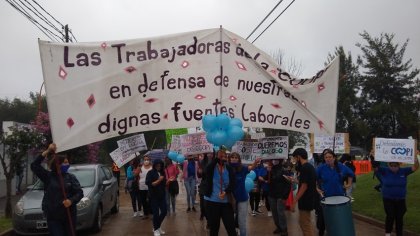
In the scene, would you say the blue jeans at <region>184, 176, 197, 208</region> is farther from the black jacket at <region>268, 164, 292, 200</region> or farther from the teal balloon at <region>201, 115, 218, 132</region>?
the teal balloon at <region>201, 115, 218, 132</region>

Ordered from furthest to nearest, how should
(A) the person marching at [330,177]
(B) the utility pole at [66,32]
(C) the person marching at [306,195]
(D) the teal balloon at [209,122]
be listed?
(B) the utility pole at [66,32] → (A) the person marching at [330,177] → (C) the person marching at [306,195] → (D) the teal balloon at [209,122]

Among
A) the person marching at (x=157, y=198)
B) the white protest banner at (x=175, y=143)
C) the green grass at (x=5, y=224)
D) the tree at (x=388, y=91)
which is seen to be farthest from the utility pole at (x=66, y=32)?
the tree at (x=388, y=91)

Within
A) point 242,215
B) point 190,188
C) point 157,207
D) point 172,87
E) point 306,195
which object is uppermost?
point 172,87

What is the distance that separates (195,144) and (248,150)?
51.5 inches

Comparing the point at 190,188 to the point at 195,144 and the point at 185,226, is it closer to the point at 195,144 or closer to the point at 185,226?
the point at 185,226

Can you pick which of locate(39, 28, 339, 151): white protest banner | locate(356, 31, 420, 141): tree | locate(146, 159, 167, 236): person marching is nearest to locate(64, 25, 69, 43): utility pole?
locate(146, 159, 167, 236): person marching

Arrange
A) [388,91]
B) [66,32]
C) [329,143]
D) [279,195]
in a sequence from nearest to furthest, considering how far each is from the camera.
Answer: [279,195] → [329,143] → [66,32] → [388,91]

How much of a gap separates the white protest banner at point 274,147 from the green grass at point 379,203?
10.0ft

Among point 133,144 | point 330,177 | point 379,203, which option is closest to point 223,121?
point 330,177

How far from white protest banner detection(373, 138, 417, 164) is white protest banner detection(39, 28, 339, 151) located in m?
3.08

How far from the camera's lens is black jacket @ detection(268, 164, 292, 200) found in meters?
10.1

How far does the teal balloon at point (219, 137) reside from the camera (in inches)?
264

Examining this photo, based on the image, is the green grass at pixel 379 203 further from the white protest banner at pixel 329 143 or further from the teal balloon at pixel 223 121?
the teal balloon at pixel 223 121

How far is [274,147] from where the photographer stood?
33.5 feet
